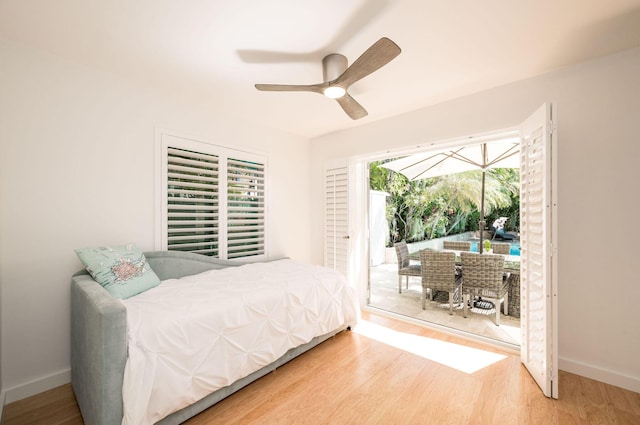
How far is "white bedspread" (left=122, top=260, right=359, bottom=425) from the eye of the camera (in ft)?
4.46

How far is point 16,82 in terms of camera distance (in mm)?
1851

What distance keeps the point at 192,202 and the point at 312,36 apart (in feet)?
6.51

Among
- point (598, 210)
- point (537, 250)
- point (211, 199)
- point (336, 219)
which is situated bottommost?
point (537, 250)

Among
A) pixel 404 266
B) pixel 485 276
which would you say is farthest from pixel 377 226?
pixel 485 276

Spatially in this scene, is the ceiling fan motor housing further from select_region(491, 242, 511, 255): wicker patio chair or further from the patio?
select_region(491, 242, 511, 255): wicker patio chair

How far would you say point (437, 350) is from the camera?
8.02 ft

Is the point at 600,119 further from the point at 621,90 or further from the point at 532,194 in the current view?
the point at 532,194

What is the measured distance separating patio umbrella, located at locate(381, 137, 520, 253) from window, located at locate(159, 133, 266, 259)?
2.35 metres

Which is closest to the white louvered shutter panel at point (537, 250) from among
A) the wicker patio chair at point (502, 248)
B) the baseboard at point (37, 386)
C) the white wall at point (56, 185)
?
the wicker patio chair at point (502, 248)

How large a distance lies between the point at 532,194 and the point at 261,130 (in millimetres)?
2980

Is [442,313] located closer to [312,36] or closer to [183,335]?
[183,335]

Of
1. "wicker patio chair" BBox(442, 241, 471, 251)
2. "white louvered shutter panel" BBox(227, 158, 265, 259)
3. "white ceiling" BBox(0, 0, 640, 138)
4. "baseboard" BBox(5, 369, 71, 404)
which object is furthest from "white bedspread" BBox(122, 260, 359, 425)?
"wicker patio chair" BBox(442, 241, 471, 251)

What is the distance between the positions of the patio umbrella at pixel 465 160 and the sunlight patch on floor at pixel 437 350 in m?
1.83

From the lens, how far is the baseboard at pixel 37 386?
5.87ft
